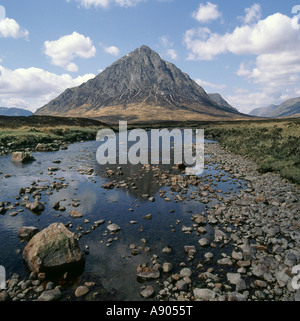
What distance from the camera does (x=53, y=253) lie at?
353 inches

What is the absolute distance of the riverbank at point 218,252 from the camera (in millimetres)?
7758

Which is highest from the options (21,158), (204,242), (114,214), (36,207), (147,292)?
(21,158)

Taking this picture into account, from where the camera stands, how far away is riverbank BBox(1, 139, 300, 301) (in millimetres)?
7758

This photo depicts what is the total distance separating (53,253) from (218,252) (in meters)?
7.41

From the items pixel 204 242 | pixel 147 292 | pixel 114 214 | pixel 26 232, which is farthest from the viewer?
pixel 114 214

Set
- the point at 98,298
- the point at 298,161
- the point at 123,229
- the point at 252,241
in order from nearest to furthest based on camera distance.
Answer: the point at 98,298
the point at 252,241
the point at 123,229
the point at 298,161

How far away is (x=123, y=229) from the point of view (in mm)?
12227

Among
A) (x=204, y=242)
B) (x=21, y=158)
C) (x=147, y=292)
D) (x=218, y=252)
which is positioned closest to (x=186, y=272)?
(x=147, y=292)

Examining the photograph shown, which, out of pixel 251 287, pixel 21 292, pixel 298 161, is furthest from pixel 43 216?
pixel 298 161

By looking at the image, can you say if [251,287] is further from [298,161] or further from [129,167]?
[129,167]

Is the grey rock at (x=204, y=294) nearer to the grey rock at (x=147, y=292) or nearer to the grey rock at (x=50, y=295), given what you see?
the grey rock at (x=147, y=292)

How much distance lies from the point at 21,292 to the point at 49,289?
96 centimetres

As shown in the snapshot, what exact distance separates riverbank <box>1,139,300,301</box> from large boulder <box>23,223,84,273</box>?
688 millimetres

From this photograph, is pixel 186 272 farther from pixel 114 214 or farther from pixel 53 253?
pixel 114 214
